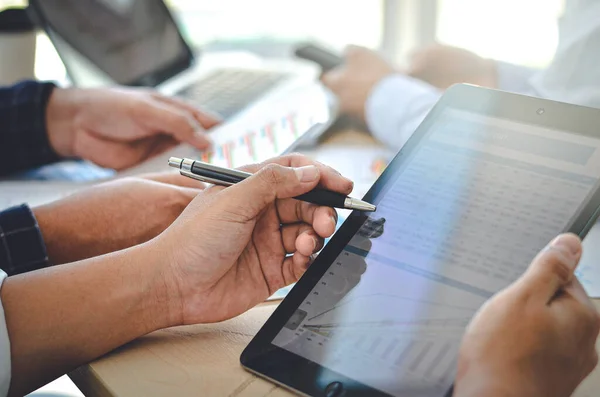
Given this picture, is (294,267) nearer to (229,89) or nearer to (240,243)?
(240,243)

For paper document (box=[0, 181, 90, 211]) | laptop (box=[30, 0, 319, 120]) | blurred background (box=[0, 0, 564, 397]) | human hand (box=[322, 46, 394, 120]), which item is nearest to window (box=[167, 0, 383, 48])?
blurred background (box=[0, 0, 564, 397])

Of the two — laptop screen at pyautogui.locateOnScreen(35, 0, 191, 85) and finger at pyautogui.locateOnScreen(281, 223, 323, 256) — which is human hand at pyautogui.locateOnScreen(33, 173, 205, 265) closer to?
finger at pyautogui.locateOnScreen(281, 223, 323, 256)

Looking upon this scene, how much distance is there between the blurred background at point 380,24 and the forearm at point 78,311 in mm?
1027

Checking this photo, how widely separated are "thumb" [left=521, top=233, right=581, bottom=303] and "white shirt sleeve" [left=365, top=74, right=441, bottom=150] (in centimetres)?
46

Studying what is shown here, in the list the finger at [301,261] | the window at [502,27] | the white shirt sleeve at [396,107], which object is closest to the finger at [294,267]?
the finger at [301,261]

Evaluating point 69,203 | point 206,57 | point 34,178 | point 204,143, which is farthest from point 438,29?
point 69,203

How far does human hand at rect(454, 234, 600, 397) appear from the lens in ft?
1.25

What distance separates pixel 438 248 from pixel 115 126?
569 mm

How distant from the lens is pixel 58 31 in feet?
3.29

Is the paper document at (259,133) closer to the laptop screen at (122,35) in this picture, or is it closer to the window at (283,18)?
the laptop screen at (122,35)

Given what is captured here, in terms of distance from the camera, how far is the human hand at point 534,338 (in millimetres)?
380

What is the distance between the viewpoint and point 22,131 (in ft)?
3.03

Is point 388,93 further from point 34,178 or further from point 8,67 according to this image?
point 8,67

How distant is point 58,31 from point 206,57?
383 mm
